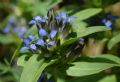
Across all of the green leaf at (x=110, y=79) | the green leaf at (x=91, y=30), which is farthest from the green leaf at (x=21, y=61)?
the green leaf at (x=110, y=79)

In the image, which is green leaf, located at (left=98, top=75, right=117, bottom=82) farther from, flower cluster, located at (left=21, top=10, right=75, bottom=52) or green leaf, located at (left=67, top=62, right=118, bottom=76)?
flower cluster, located at (left=21, top=10, right=75, bottom=52)

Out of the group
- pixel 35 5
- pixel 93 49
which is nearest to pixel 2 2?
pixel 35 5

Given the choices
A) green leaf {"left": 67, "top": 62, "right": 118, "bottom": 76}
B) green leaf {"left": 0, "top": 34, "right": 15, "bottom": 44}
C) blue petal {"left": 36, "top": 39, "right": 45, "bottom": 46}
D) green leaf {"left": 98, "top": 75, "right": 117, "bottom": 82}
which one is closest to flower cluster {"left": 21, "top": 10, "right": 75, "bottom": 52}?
blue petal {"left": 36, "top": 39, "right": 45, "bottom": 46}

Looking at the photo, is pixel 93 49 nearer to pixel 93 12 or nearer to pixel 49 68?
pixel 93 12

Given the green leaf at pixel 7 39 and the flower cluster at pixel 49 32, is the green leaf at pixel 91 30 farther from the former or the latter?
the green leaf at pixel 7 39

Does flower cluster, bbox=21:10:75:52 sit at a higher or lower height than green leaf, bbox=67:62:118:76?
higher

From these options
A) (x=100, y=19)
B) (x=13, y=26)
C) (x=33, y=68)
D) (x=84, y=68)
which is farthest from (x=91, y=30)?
(x=13, y=26)
